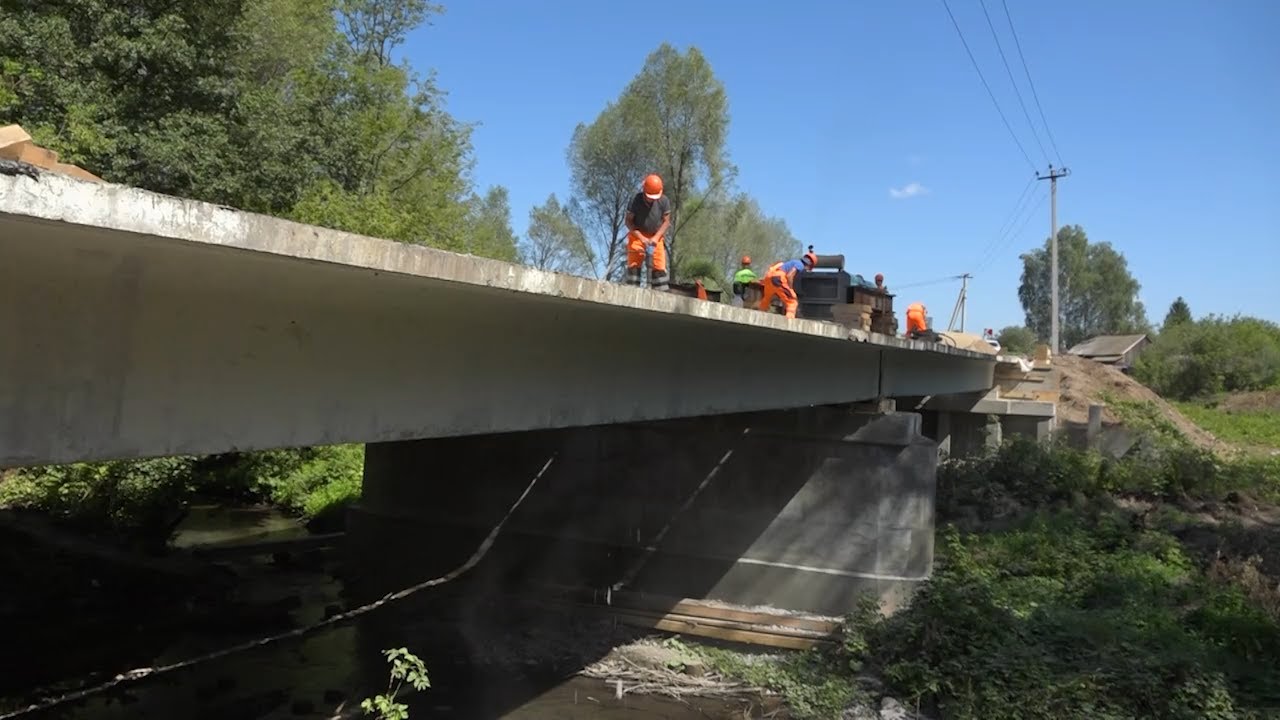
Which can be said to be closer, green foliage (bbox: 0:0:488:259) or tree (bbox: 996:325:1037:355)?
green foliage (bbox: 0:0:488:259)

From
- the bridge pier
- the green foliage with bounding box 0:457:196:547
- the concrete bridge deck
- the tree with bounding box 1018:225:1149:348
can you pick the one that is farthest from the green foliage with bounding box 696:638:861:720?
the tree with bounding box 1018:225:1149:348

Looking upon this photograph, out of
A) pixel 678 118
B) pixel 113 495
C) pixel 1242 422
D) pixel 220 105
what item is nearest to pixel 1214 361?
pixel 1242 422

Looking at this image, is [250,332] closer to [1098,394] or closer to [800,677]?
[800,677]

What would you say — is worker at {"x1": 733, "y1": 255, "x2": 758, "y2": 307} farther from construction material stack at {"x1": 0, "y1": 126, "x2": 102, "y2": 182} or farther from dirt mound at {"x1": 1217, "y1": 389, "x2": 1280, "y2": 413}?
dirt mound at {"x1": 1217, "y1": 389, "x2": 1280, "y2": 413}

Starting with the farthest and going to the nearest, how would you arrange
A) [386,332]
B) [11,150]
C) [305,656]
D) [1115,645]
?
1. [305,656]
2. [1115,645]
3. [386,332]
4. [11,150]

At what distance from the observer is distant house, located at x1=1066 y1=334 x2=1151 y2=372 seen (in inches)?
2453

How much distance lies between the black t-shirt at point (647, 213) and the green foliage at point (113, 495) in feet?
30.8

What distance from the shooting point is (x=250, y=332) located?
3553 mm

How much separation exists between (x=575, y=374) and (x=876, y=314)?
10.1 m

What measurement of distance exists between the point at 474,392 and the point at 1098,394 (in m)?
29.8

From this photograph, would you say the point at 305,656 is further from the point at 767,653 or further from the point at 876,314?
the point at 876,314

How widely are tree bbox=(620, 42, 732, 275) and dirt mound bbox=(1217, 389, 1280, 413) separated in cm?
2598

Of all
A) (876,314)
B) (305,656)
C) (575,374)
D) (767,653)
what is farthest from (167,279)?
A: (876,314)

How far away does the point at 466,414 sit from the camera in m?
5.12
